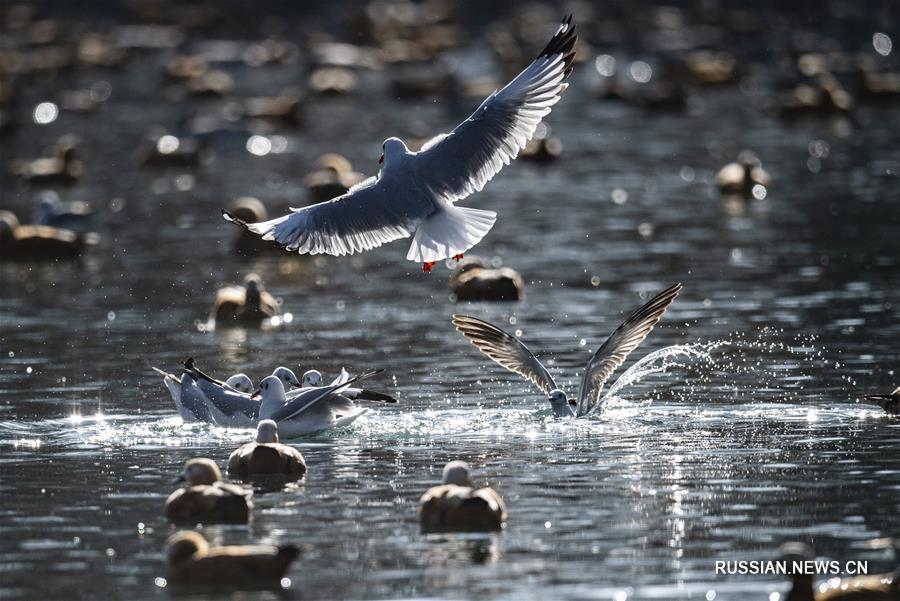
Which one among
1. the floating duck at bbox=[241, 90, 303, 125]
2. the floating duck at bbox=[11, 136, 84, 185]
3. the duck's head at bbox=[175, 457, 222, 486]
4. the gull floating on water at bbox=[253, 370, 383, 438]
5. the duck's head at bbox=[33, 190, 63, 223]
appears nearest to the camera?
the duck's head at bbox=[175, 457, 222, 486]

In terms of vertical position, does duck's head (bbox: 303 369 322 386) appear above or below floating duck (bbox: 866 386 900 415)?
above

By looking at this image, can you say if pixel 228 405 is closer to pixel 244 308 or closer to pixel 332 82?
pixel 244 308

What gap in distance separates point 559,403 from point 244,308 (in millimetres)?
6992

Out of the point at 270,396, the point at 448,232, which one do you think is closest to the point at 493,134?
the point at 448,232

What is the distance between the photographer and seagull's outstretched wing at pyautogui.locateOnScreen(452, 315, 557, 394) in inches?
681

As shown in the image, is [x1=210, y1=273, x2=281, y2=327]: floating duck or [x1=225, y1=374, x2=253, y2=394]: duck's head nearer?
[x1=225, y1=374, x2=253, y2=394]: duck's head

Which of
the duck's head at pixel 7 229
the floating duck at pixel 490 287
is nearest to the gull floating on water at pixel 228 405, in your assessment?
the floating duck at pixel 490 287

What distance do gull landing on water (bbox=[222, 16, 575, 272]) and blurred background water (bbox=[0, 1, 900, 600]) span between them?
1.48 meters

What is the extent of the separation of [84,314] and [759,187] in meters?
14.9

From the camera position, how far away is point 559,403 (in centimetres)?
1659

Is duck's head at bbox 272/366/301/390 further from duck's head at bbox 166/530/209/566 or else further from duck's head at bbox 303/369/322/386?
duck's head at bbox 166/530/209/566

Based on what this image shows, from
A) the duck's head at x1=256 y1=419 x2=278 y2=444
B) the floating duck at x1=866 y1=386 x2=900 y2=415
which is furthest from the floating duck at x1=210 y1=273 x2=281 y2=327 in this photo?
the floating duck at x1=866 y1=386 x2=900 y2=415

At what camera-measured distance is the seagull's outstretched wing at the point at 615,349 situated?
1672 centimetres

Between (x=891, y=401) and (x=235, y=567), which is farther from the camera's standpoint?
(x=891, y=401)
